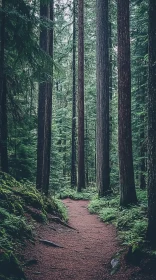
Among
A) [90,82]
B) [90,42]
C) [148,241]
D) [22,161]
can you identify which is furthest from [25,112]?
[90,82]

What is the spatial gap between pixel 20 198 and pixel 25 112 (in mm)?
4497

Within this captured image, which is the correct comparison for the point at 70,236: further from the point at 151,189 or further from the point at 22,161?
the point at 22,161

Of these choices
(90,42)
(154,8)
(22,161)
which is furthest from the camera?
(90,42)

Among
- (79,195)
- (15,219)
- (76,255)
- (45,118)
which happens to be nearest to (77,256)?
(76,255)

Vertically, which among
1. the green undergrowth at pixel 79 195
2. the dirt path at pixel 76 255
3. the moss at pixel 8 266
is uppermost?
the moss at pixel 8 266

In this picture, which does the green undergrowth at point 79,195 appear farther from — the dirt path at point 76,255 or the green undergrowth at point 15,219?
the dirt path at point 76,255

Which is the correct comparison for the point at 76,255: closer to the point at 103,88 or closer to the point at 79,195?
the point at 103,88

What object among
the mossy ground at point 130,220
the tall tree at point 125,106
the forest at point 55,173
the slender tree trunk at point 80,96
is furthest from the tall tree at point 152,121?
the slender tree trunk at point 80,96

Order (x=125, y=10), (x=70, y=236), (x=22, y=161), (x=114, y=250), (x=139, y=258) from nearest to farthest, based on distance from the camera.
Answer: (x=139, y=258) → (x=114, y=250) → (x=70, y=236) → (x=125, y=10) → (x=22, y=161)

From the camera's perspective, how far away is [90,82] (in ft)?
93.0

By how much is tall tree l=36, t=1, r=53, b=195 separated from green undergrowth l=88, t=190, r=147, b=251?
2925 millimetres

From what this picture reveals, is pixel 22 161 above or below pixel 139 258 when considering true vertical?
above

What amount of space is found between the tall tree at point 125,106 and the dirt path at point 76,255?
1742 mm

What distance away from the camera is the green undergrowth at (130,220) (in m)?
6.61
